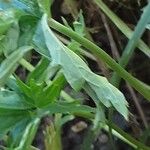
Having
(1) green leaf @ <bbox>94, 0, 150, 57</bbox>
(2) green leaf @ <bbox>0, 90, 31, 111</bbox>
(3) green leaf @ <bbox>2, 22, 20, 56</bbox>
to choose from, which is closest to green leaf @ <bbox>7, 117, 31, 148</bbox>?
(2) green leaf @ <bbox>0, 90, 31, 111</bbox>

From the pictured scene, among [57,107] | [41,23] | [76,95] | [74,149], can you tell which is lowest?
[74,149]

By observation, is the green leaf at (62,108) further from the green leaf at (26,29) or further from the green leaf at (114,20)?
the green leaf at (114,20)

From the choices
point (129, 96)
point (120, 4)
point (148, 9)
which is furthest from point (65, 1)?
point (148, 9)

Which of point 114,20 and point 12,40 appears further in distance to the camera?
point 114,20

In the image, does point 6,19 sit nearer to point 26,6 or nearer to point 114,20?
point 26,6

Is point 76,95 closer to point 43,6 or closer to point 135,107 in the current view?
point 135,107

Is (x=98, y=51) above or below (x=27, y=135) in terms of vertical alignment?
above

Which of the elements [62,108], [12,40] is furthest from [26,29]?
[62,108]

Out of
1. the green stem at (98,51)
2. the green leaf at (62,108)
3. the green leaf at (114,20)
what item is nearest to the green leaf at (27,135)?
the green leaf at (62,108)
